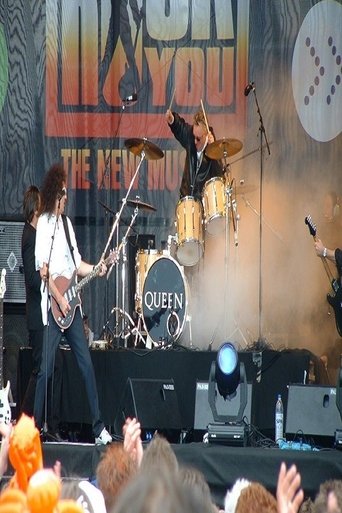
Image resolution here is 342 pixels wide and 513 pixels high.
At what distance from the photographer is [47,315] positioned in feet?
26.6

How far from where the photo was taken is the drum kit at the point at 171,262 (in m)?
9.78

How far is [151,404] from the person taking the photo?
8.52m

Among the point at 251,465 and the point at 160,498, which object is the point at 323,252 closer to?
the point at 251,465

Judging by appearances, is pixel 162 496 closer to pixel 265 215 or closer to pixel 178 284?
pixel 178 284

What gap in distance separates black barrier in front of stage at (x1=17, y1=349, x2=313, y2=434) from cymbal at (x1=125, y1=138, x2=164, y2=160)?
2.18 m

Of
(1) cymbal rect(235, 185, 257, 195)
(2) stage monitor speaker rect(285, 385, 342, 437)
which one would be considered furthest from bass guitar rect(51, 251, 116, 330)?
(1) cymbal rect(235, 185, 257, 195)

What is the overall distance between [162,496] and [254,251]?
31.3ft

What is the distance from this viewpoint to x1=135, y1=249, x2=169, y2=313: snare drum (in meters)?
9.97

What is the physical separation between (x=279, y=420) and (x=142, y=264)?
2238 millimetres

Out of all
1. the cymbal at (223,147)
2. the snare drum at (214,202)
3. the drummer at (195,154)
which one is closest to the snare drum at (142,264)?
the snare drum at (214,202)

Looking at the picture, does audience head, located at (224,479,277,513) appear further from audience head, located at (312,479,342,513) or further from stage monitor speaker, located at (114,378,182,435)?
stage monitor speaker, located at (114,378,182,435)

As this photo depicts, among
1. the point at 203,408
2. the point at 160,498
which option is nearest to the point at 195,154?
the point at 203,408

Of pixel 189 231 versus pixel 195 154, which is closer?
pixel 189 231

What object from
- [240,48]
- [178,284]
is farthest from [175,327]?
[240,48]
